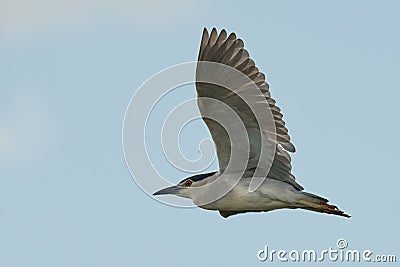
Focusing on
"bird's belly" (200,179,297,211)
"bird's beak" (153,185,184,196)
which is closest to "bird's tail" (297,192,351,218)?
"bird's belly" (200,179,297,211)

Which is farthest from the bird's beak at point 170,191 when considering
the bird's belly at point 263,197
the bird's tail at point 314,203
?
the bird's tail at point 314,203

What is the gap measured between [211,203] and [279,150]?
1.35m

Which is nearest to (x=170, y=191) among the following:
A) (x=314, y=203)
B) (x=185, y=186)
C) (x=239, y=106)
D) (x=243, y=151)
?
(x=185, y=186)

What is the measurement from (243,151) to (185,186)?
124 centimetres

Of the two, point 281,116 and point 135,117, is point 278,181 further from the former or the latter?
point 135,117

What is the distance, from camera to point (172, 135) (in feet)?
55.2

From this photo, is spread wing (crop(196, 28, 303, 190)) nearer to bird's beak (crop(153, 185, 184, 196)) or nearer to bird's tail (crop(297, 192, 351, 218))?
bird's tail (crop(297, 192, 351, 218))

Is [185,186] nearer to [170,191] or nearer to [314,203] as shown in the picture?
[170,191]

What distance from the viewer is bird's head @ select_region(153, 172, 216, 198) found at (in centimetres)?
1688

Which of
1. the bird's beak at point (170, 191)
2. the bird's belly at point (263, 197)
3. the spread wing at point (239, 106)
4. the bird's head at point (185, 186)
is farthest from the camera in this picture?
Result: the bird's beak at point (170, 191)

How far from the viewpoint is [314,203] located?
648 inches

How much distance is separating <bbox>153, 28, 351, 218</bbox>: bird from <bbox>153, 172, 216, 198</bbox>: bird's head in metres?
0.02

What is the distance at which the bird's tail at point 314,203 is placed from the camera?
16406mm

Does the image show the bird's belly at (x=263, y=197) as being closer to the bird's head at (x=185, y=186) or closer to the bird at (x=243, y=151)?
the bird at (x=243, y=151)
